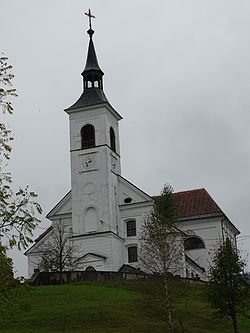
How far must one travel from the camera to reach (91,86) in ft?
246

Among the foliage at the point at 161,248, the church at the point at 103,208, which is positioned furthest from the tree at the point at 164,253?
the church at the point at 103,208

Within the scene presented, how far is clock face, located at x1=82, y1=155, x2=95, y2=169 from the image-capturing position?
235 feet

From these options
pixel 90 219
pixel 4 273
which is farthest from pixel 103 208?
pixel 4 273

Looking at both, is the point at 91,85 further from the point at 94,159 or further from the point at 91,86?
the point at 94,159

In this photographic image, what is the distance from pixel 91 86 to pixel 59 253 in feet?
71.2

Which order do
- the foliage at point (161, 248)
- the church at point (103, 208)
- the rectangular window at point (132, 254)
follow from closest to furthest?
the foliage at point (161, 248) → the church at point (103, 208) → the rectangular window at point (132, 254)

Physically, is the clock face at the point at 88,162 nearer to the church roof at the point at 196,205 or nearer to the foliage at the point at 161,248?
the church roof at the point at 196,205

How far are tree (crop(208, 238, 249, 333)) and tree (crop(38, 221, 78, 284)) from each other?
1854cm

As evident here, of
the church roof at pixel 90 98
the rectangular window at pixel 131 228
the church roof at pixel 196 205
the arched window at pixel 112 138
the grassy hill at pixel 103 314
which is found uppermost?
the church roof at pixel 90 98

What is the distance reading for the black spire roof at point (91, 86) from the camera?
73.4 meters

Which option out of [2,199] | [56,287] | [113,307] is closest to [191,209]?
[56,287]

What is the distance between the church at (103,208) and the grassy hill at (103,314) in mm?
22204

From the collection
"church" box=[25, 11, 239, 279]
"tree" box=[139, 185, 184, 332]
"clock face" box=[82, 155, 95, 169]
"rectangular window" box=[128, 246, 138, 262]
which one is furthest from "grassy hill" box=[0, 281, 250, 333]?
"clock face" box=[82, 155, 95, 169]

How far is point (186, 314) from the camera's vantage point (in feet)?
135
